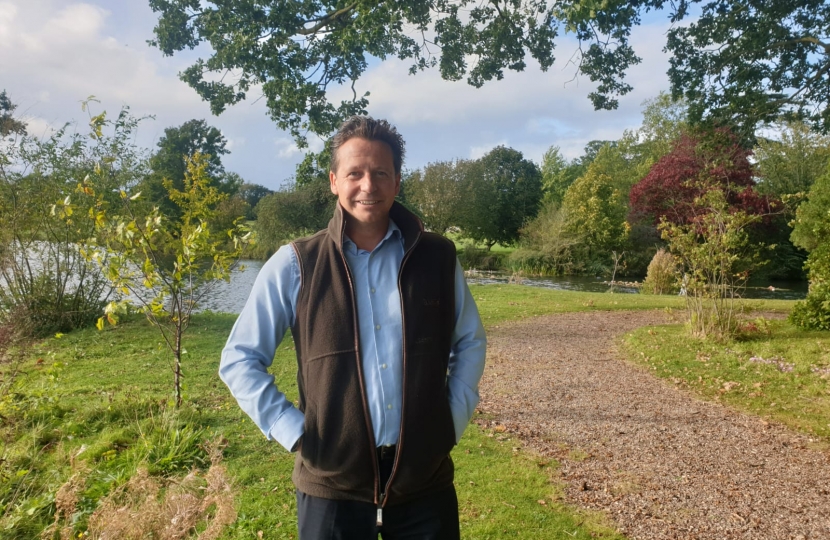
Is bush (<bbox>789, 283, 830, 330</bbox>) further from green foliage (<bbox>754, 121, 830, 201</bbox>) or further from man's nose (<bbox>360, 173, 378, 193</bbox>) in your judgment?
green foliage (<bbox>754, 121, 830, 201</bbox>)

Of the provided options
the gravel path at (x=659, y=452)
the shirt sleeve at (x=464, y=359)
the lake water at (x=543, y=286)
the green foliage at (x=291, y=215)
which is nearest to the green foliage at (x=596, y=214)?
the lake water at (x=543, y=286)

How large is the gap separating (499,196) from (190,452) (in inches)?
1368

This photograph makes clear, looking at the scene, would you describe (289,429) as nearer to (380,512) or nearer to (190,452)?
(380,512)

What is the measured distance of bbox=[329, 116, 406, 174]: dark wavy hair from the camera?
6.47 ft

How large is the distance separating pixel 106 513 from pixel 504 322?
9.90 meters

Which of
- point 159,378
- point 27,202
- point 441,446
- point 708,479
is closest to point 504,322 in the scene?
point 159,378

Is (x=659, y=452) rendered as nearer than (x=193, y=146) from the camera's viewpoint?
Yes

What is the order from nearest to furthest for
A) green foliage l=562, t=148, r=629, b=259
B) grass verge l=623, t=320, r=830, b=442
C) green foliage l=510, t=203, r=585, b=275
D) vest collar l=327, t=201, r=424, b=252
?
vest collar l=327, t=201, r=424, b=252, grass verge l=623, t=320, r=830, b=442, green foliage l=510, t=203, r=585, b=275, green foliage l=562, t=148, r=629, b=259

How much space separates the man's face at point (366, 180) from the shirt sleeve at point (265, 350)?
27cm

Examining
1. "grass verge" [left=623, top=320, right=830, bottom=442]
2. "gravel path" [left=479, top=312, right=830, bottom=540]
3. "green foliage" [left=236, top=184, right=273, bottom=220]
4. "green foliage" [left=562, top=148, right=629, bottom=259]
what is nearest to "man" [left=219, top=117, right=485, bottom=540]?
"gravel path" [left=479, top=312, right=830, bottom=540]

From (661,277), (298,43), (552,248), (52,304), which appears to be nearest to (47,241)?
(52,304)

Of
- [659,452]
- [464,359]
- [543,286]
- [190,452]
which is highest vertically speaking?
[464,359]

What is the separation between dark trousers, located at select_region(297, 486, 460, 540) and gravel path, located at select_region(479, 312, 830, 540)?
2245 millimetres

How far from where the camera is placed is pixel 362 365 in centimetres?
183
